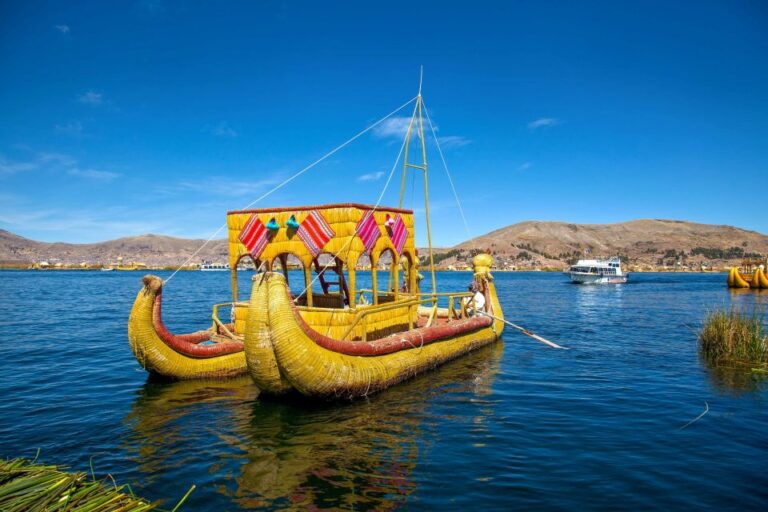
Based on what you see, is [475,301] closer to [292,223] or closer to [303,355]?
[292,223]

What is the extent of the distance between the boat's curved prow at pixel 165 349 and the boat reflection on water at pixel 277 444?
465 millimetres

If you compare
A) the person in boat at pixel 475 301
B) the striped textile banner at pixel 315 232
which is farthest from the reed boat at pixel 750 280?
the striped textile banner at pixel 315 232

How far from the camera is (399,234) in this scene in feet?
50.8

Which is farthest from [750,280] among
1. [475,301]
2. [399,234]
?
[399,234]

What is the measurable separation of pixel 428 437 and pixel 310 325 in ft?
15.9

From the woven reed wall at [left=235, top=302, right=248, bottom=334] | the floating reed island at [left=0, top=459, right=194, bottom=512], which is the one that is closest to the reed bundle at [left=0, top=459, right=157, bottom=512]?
the floating reed island at [left=0, top=459, right=194, bottom=512]

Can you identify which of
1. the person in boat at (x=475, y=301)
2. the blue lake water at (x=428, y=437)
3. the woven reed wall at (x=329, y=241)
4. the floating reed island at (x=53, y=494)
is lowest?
the blue lake water at (x=428, y=437)

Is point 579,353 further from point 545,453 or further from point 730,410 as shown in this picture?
point 545,453

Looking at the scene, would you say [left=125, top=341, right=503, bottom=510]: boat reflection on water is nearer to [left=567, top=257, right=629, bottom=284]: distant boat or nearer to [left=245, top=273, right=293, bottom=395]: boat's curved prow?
[left=245, top=273, right=293, bottom=395]: boat's curved prow

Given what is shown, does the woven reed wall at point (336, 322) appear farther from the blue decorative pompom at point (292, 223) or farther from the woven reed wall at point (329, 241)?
the blue decorative pompom at point (292, 223)

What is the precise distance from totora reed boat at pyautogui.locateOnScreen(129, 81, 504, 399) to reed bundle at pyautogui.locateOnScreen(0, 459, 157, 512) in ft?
15.6

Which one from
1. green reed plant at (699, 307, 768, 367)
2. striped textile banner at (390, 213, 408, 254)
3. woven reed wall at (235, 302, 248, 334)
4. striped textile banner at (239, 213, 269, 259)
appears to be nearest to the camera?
striped textile banner at (239, 213, 269, 259)

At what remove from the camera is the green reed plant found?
1572cm

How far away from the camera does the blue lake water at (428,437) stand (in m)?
7.20
